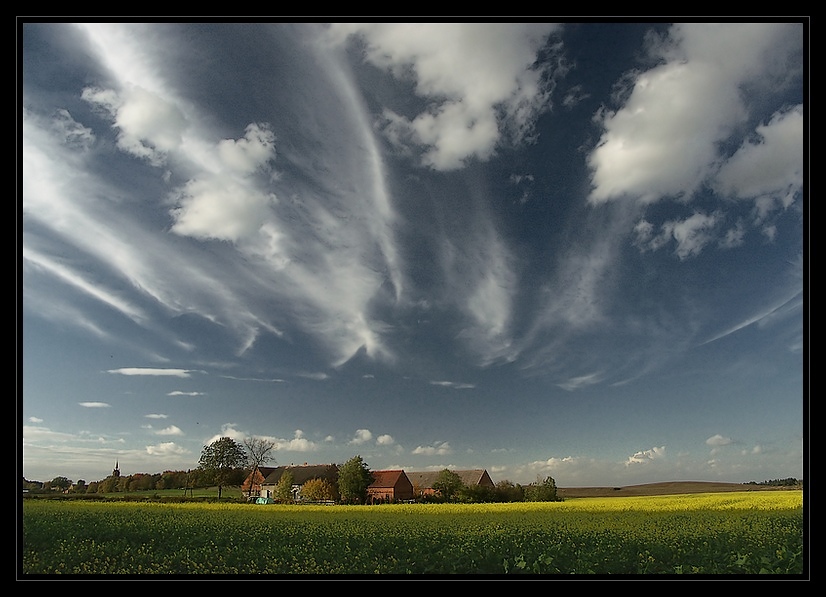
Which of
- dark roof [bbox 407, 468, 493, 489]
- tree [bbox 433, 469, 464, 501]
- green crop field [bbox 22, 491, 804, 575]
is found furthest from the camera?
tree [bbox 433, 469, 464, 501]

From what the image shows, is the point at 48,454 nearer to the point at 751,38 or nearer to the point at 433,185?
the point at 433,185

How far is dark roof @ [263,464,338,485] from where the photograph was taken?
22.0ft

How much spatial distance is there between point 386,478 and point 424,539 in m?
0.86

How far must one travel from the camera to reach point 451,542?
5.89 metres

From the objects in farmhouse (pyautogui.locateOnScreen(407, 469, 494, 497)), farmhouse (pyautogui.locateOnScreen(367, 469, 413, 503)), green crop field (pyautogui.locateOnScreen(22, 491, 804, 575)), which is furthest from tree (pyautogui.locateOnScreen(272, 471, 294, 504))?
farmhouse (pyautogui.locateOnScreen(407, 469, 494, 497))

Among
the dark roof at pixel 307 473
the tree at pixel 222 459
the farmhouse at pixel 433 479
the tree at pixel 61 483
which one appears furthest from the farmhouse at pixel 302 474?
the tree at pixel 61 483

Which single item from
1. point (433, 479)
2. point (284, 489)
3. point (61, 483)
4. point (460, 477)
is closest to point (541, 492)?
point (460, 477)

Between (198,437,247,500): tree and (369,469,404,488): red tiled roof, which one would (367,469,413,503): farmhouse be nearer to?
(369,469,404,488): red tiled roof

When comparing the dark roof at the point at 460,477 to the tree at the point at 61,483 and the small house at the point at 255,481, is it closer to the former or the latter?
the small house at the point at 255,481

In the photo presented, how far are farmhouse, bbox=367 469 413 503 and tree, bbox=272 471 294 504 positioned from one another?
2.52 feet

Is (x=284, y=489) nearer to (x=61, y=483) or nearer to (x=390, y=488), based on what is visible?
(x=390, y=488)

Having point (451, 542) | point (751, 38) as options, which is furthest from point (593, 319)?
point (751, 38)

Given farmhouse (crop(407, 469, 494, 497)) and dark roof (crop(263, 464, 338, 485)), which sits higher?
dark roof (crop(263, 464, 338, 485))

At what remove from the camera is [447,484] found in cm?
Answer: 663
